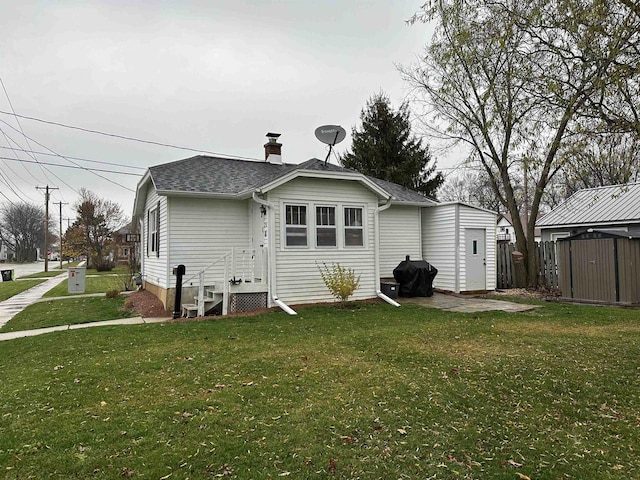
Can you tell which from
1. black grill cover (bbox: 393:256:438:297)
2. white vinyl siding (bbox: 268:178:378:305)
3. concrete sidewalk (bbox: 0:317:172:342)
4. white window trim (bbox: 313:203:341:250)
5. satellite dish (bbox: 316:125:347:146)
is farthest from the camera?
black grill cover (bbox: 393:256:438:297)

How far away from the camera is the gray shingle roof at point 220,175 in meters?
9.94

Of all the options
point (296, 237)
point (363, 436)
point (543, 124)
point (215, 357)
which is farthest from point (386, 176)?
point (363, 436)

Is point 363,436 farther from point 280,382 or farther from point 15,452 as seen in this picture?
point 15,452

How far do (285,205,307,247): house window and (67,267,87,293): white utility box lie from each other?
366 inches

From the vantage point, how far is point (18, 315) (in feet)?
33.2

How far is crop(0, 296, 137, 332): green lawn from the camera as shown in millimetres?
8727

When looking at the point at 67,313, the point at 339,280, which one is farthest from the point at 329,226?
the point at 67,313

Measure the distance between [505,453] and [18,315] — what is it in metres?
11.3

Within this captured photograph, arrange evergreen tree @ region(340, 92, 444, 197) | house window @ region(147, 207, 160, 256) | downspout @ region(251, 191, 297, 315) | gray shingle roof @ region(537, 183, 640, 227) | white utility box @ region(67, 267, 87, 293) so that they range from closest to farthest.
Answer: downspout @ region(251, 191, 297, 315), house window @ region(147, 207, 160, 256), white utility box @ region(67, 267, 87, 293), gray shingle roof @ region(537, 183, 640, 227), evergreen tree @ region(340, 92, 444, 197)

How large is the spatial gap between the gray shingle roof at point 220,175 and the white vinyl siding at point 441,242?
0.53m

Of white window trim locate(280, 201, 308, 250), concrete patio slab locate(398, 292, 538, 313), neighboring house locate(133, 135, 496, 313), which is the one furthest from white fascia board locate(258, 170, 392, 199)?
concrete patio slab locate(398, 292, 538, 313)

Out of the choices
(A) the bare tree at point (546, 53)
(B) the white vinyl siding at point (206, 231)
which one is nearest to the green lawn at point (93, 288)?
(B) the white vinyl siding at point (206, 231)

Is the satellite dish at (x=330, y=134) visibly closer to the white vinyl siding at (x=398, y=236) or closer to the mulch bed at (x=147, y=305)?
the white vinyl siding at (x=398, y=236)

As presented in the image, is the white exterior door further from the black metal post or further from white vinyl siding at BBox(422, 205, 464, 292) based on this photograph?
the black metal post
